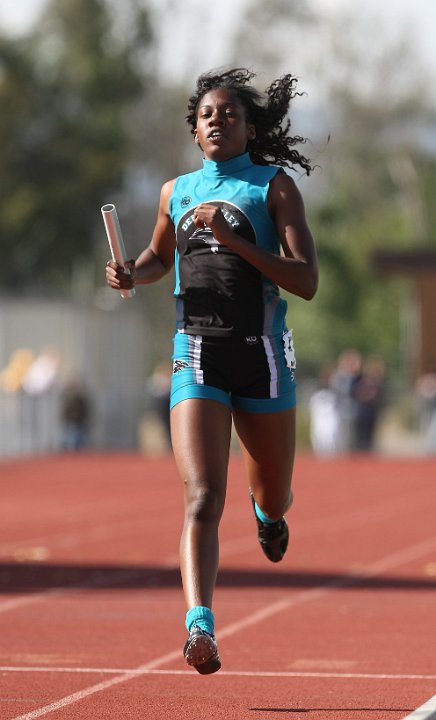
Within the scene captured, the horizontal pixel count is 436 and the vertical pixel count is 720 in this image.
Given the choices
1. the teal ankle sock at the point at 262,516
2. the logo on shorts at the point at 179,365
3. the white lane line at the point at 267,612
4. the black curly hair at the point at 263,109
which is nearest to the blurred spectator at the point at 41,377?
the white lane line at the point at 267,612

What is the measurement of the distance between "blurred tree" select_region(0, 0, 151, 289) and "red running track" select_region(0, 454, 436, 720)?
34933 mm

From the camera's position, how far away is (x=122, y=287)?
7078 millimetres

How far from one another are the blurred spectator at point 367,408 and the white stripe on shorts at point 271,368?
2913 cm

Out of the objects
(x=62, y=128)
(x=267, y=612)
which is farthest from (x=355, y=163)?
(x=267, y=612)

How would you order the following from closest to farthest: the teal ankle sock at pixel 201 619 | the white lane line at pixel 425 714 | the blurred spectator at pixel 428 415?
the white lane line at pixel 425 714, the teal ankle sock at pixel 201 619, the blurred spectator at pixel 428 415

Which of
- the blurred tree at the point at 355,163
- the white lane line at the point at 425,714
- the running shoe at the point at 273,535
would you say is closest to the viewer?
the white lane line at the point at 425,714

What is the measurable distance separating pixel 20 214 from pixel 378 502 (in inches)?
1381

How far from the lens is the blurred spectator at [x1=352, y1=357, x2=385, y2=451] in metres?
36.1

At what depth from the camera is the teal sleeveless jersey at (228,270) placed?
6844mm

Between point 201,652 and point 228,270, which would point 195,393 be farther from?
point 201,652

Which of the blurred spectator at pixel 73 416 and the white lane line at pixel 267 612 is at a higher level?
the white lane line at pixel 267 612

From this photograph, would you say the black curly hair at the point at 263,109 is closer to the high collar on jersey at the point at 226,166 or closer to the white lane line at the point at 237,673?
the high collar on jersey at the point at 226,166

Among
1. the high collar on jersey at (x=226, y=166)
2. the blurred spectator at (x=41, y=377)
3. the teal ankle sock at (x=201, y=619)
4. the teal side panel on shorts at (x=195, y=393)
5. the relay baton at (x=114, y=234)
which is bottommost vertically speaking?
the blurred spectator at (x=41, y=377)

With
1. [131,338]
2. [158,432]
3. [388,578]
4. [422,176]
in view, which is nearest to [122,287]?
[388,578]
